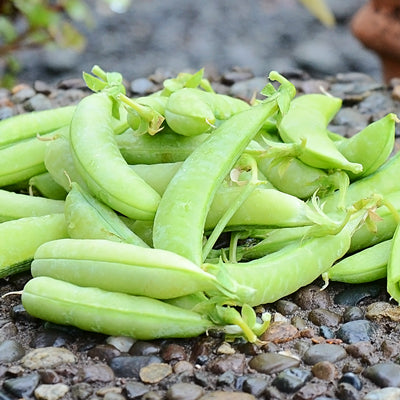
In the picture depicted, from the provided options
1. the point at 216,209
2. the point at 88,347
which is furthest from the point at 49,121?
the point at 88,347

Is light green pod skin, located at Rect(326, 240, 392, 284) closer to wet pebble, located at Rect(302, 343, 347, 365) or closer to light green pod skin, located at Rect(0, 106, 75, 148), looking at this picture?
wet pebble, located at Rect(302, 343, 347, 365)

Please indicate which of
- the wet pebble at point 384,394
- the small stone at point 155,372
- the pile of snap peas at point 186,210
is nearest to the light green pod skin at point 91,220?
the pile of snap peas at point 186,210

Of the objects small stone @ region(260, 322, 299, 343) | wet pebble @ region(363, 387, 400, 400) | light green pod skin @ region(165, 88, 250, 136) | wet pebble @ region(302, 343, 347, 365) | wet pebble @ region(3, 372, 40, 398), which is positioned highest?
light green pod skin @ region(165, 88, 250, 136)

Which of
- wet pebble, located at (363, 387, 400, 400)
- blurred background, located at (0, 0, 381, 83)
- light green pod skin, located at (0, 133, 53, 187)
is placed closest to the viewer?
wet pebble, located at (363, 387, 400, 400)

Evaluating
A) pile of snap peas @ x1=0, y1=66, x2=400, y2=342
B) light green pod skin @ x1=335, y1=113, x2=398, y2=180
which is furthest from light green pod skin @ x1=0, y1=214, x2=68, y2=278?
light green pod skin @ x1=335, y1=113, x2=398, y2=180

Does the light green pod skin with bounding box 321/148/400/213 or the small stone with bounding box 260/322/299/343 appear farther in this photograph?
the light green pod skin with bounding box 321/148/400/213

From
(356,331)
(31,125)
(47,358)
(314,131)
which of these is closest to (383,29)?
(314,131)

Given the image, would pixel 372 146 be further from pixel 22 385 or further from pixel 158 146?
pixel 22 385
